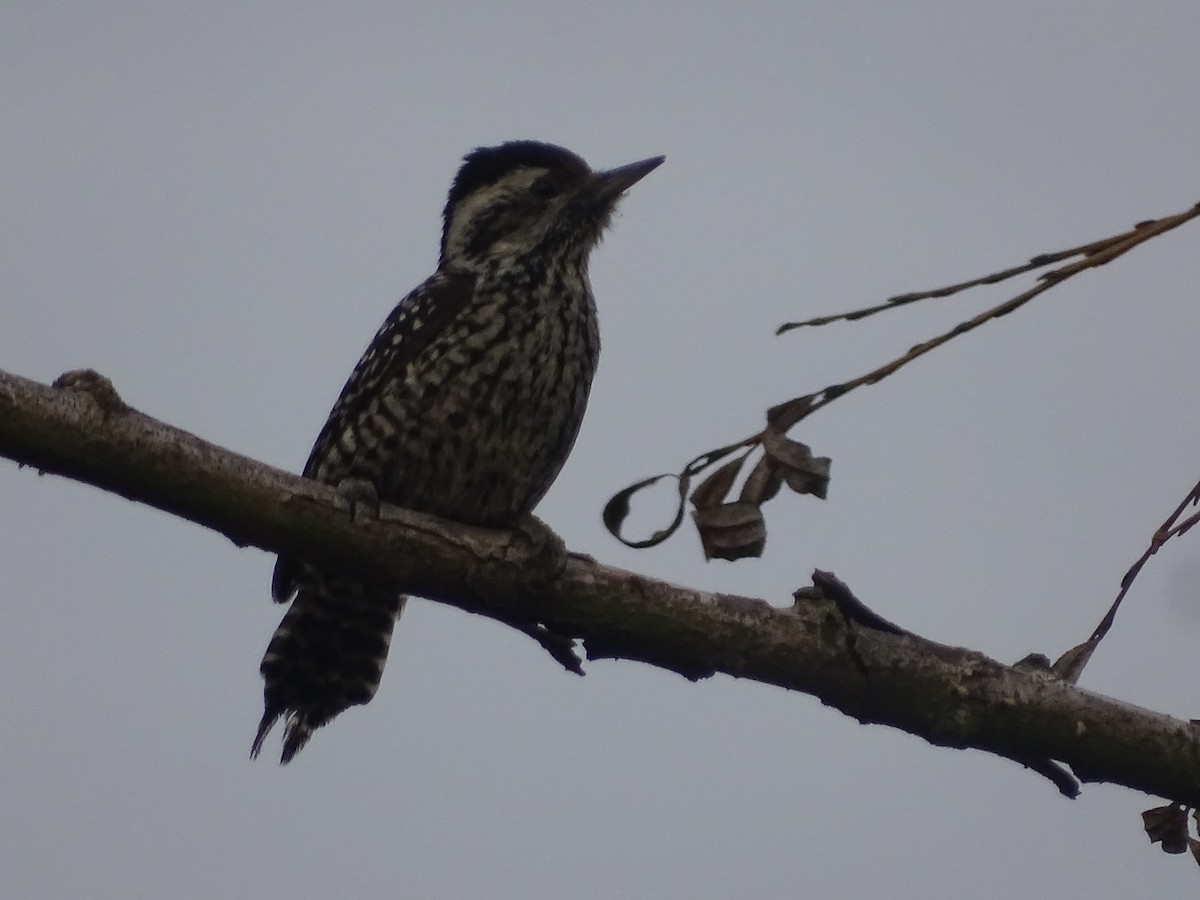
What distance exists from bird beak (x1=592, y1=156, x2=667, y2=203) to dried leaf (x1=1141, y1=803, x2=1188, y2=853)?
271 centimetres

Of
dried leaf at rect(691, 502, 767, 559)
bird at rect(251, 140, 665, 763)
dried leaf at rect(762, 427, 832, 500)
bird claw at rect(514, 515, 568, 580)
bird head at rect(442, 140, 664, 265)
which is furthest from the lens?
bird head at rect(442, 140, 664, 265)

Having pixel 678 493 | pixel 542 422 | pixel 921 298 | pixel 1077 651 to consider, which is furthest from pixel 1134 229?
pixel 542 422

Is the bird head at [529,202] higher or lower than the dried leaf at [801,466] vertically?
higher

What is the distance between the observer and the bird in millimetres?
4250

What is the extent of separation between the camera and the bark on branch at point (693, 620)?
2.77m

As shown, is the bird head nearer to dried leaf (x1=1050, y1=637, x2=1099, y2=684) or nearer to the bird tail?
the bird tail

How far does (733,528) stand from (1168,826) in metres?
1.01

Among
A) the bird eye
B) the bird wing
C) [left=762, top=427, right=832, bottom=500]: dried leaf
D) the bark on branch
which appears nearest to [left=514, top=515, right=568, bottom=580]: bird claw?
the bark on branch

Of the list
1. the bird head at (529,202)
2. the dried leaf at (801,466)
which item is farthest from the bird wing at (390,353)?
the dried leaf at (801,466)

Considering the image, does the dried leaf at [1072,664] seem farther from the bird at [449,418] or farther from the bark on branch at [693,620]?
the bird at [449,418]

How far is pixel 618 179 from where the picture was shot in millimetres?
4957

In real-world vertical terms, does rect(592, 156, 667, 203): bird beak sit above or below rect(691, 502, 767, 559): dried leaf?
above

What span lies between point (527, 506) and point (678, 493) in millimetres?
1949

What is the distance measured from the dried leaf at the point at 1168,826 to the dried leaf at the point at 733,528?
0.92 m
